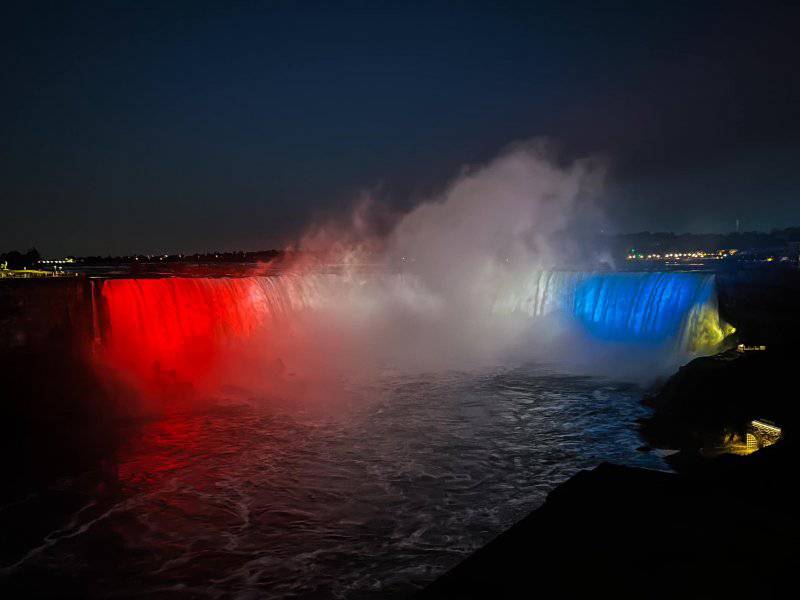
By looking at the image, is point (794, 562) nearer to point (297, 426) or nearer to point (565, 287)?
point (297, 426)

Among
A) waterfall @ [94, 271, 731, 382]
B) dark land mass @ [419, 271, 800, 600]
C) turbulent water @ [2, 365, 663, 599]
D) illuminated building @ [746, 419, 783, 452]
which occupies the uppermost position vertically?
waterfall @ [94, 271, 731, 382]

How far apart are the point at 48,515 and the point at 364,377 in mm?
14083

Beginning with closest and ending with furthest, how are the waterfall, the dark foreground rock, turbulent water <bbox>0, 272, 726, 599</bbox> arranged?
1. the dark foreground rock
2. turbulent water <bbox>0, 272, 726, 599</bbox>
3. the waterfall

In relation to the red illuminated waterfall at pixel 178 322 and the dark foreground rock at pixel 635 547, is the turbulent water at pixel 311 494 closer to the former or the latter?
the red illuminated waterfall at pixel 178 322

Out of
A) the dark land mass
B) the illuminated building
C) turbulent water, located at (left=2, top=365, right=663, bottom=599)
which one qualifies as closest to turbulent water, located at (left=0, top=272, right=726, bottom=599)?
turbulent water, located at (left=2, top=365, right=663, bottom=599)

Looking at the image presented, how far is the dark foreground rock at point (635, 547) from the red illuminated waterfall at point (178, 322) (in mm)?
18753

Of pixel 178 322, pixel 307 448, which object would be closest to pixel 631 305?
pixel 307 448

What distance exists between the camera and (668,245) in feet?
371

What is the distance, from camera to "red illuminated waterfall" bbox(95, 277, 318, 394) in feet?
67.3

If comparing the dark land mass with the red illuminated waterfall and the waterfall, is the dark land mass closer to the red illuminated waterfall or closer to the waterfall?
the red illuminated waterfall

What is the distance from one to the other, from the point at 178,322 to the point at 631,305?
21846mm

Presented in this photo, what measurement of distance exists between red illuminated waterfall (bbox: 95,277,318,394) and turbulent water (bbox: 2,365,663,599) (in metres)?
4.44

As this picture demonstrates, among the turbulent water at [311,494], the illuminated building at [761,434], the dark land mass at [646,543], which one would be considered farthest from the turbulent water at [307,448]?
the dark land mass at [646,543]

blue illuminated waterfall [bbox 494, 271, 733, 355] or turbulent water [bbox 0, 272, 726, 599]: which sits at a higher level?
blue illuminated waterfall [bbox 494, 271, 733, 355]
